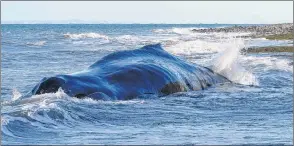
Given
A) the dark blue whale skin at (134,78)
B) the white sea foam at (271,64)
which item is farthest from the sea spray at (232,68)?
the white sea foam at (271,64)

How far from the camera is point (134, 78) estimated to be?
15.1m

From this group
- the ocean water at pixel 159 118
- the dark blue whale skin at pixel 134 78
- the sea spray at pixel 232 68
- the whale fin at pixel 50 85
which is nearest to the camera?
the ocean water at pixel 159 118

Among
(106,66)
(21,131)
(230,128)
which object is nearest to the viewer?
(21,131)

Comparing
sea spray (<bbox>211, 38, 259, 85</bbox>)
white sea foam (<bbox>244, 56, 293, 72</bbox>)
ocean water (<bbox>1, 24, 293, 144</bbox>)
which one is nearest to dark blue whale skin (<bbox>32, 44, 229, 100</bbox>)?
ocean water (<bbox>1, 24, 293, 144</bbox>)

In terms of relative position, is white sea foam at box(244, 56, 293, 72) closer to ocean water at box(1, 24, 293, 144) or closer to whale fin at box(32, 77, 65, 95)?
ocean water at box(1, 24, 293, 144)

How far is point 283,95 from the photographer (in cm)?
1536

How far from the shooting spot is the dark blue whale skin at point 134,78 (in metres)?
13.3

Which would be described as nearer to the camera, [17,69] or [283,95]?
[283,95]

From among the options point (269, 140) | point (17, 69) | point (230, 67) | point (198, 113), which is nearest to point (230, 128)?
point (269, 140)

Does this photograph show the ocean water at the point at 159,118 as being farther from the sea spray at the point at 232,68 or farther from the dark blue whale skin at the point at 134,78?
the sea spray at the point at 232,68

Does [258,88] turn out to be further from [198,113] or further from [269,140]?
[269,140]

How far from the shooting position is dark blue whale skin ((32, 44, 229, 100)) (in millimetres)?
13320

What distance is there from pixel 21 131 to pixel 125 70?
245 inches

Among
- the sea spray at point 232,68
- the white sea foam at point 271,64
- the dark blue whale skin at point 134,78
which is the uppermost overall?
the dark blue whale skin at point 134,78
